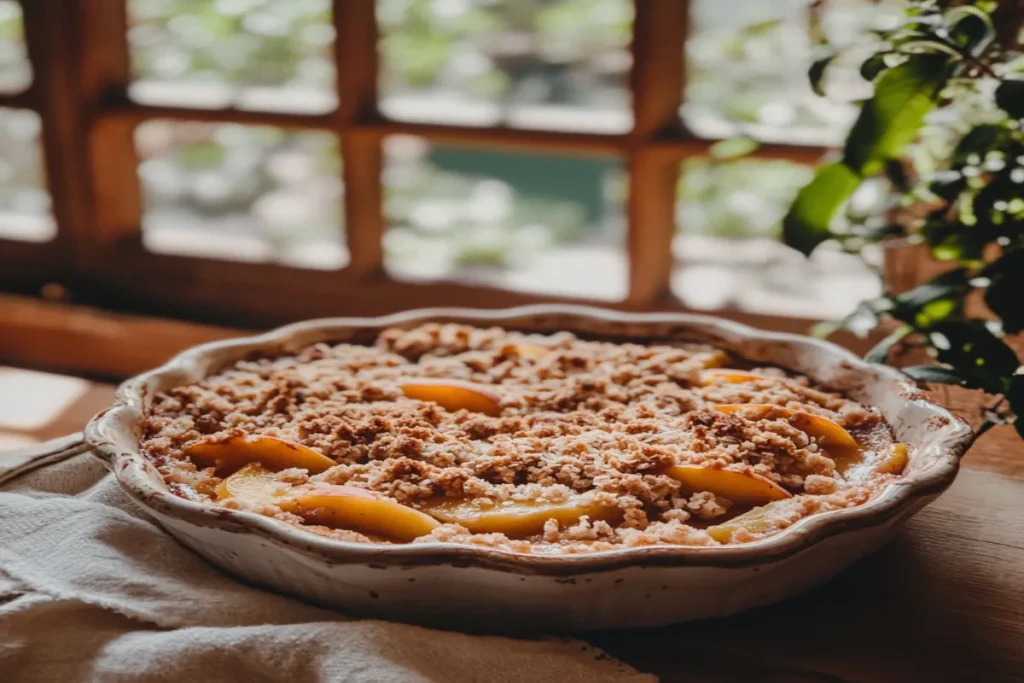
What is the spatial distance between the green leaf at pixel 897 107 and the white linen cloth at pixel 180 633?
54 centimetres

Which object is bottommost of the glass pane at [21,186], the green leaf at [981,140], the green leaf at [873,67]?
the glass pane at [21,186]

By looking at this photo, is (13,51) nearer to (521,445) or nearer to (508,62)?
(508,62)

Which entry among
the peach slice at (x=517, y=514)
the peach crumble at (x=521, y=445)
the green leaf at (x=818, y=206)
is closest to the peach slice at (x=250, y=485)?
the peach crumble at (x=521, y=445)

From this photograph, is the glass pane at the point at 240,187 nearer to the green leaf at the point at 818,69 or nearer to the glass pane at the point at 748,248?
the glass pane at the point at 748,248

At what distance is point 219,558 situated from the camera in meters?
0.76

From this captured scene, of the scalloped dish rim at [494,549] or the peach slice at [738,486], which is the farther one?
the peach slice at [738,486]

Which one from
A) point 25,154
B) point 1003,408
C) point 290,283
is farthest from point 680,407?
point 25,154

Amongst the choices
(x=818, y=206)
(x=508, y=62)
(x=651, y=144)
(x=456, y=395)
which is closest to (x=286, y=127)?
(x=651, y=144)

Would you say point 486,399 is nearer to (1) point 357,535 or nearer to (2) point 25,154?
(1) point 357,535

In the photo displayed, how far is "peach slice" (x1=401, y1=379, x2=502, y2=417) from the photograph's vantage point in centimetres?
98

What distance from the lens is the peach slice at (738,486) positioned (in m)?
0.79

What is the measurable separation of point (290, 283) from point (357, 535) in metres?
1.15

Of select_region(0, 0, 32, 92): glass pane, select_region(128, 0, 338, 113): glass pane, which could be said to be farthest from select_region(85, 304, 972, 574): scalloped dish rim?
select_region(0, 0, 32, 92): glass pane

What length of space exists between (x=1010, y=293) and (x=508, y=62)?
5.16 ft
